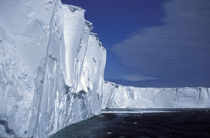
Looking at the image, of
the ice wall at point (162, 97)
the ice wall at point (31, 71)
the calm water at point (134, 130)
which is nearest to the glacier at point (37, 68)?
the ice wall at point (31, 71)

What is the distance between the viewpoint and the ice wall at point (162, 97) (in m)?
60.8

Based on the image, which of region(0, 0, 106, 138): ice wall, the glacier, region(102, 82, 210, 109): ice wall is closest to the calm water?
the glacier

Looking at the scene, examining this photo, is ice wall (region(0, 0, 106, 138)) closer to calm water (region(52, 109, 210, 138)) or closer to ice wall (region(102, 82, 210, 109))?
calm water (region(52, 109, 210, 138))

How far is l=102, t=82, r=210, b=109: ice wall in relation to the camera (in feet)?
199

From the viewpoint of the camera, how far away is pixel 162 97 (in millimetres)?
62906

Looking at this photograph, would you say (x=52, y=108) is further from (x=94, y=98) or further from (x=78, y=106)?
(x=94, y=98)

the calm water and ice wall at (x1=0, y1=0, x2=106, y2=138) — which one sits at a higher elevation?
ice wall at (x1=0, y1=0, x2=106, y2=138)

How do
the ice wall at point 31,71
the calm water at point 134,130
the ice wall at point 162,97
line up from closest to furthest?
the ice wall at point 31,71 < the calm water at point 134,130 < the ice wall at point 162,97

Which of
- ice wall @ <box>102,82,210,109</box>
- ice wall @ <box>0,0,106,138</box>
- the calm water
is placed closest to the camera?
ice wall @ <box>0,0,106,138</box>

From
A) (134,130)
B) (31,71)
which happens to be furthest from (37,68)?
(134,130)

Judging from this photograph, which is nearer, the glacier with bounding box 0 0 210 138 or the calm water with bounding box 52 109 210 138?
the glacier with bounding box 0 0 210 138

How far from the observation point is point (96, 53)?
3231 centimetres

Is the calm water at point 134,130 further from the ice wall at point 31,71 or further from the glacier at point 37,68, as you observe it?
the ice wall at point 31,71

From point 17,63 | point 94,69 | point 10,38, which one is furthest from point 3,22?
point 94,69
